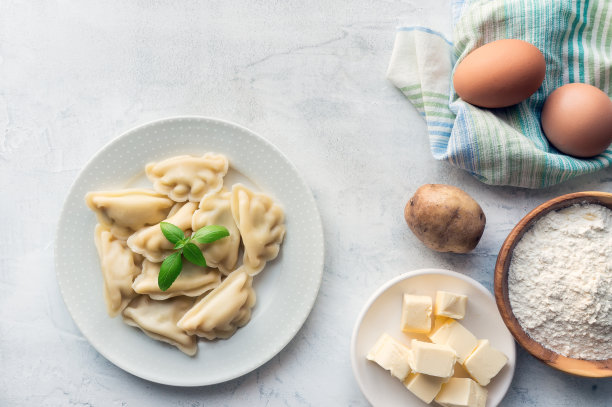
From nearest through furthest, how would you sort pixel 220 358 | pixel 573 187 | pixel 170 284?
pixel 170 284, pixel 220 358, pixel 573 187

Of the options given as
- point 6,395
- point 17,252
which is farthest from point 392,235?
point 6,395

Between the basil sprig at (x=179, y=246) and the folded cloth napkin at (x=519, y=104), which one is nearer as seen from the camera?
the basil sprig at (x=179, y=246)

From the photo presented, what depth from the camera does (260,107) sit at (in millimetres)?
1793

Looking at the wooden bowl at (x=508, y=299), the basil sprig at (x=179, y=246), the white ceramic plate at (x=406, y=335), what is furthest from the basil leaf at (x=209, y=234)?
the wooden bowl at (x=508, y=299)

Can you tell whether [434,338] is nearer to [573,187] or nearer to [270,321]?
[270,321]

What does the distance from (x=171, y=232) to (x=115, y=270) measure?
0.28 m

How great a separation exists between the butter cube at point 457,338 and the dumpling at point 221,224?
79 cm

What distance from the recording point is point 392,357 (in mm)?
1650

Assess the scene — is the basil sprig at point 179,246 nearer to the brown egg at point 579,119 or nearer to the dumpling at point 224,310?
the dumpling at point 224,310

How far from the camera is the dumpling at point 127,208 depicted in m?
1.63

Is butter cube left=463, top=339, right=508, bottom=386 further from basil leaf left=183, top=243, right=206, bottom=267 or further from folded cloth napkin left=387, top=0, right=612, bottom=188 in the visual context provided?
basil leaf left=183, top=243, right=206, bottom=267

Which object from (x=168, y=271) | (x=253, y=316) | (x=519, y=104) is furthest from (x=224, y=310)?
(x=519, y=104)

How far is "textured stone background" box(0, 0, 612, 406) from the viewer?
69.4 inches

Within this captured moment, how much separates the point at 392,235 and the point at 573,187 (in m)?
0.74
